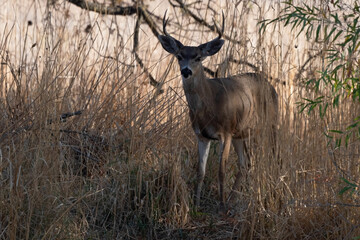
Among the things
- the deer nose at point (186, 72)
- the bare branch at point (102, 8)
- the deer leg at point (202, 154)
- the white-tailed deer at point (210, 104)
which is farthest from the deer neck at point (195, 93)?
the bare branch at point (102, 8)

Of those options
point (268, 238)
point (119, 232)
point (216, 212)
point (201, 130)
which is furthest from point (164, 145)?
point (268, 238)

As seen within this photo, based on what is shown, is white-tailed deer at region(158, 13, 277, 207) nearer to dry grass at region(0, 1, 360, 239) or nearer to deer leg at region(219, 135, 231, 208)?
deer leg at region(219, 135, 231, 208)

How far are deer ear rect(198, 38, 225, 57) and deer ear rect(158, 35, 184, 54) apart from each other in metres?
0.19

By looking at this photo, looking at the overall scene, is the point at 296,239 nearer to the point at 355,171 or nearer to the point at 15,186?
the point at 355,171

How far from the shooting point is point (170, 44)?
18.2 feet

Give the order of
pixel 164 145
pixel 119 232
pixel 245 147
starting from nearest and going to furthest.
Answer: pixel 119 232 → pixel 164 145 → pixel 245 147

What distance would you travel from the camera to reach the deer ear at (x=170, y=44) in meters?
5.50

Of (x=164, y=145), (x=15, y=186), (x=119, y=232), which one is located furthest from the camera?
(x=164, y=145)

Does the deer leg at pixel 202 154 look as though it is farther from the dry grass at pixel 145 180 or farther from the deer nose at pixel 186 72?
the deer nose at pixel 186 72

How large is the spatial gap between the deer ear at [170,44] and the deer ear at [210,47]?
189mm

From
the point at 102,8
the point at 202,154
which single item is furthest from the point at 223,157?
the point at 102,8

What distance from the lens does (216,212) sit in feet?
16.6

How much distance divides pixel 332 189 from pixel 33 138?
2.01 metres

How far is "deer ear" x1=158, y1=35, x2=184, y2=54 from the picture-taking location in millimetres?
5496
